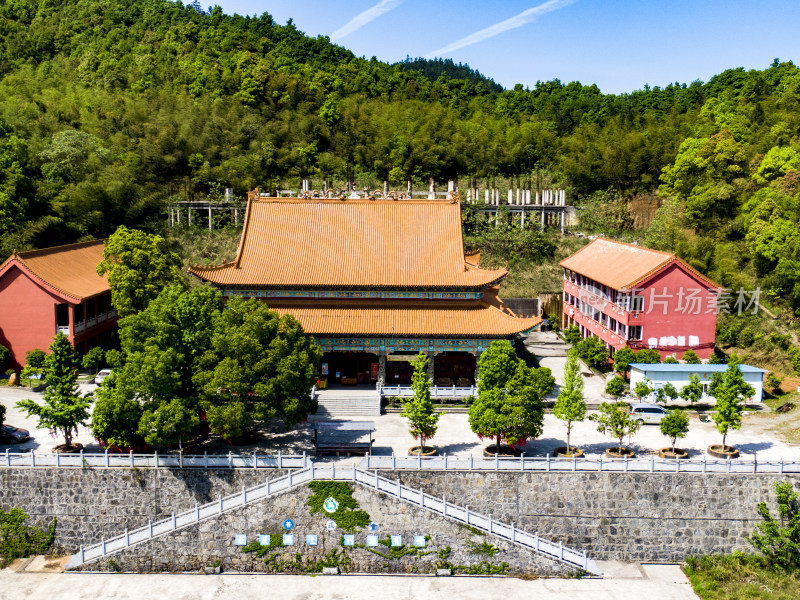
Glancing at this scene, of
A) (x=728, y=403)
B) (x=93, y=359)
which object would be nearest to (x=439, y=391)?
(x=728, y=403)

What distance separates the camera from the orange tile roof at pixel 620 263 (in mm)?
32375

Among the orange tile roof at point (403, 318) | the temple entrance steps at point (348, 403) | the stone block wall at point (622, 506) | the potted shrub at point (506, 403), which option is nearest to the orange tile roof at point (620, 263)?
the orange tile roof at point (403, 318)

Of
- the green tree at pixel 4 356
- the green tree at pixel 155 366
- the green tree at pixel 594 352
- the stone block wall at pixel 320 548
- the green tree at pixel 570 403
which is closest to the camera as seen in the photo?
the stone block wall at pixel 320 548

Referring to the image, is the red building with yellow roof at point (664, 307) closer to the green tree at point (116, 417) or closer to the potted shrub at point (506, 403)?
the potted shrub at point (506, 403)

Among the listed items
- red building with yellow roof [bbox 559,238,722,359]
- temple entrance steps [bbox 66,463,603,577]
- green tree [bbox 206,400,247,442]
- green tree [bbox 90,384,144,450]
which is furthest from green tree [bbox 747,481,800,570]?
green tree [bbox 90,384,144,450]

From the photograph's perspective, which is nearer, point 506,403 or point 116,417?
point 116,417

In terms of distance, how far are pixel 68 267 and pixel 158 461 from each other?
16421 millimetres

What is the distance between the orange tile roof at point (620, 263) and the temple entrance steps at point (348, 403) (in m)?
13.2

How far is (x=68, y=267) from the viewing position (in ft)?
112

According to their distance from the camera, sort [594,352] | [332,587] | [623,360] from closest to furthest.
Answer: [332,587], [623,360], [594,352]

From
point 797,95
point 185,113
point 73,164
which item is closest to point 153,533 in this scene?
point 73,164

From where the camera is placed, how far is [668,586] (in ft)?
67.6

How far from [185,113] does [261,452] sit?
143 ft

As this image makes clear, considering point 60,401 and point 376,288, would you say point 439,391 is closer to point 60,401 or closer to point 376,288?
point 376,288
